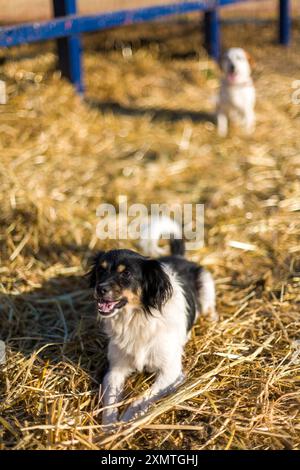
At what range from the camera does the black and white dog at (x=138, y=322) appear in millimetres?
3123

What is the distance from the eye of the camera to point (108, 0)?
32.9 feet

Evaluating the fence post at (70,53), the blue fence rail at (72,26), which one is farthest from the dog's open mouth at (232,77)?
the fence post at (70,53)

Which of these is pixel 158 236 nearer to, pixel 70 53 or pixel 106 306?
pixel 106 306

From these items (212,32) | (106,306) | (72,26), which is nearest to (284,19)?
(212,32)

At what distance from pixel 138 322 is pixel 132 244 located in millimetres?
1590

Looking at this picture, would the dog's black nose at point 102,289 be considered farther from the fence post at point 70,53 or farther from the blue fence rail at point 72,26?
the fence post at point 70,53

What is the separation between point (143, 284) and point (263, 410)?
853 mm

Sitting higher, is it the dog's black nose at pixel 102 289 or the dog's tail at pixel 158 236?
the dog's tail at pixel 158 236

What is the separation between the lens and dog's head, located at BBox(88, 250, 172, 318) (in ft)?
10.2

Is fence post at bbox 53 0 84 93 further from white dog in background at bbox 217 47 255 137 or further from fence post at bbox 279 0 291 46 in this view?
fence post at bbox 279 0 291 46

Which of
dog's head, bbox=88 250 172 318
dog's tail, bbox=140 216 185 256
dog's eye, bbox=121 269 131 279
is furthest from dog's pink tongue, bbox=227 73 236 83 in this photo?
A: dog's eye, bbox=121 269 131 279

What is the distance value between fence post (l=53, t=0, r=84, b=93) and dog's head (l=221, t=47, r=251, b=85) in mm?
1712

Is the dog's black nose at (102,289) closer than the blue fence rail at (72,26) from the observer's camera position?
Yes

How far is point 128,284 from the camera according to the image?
3150 mm
